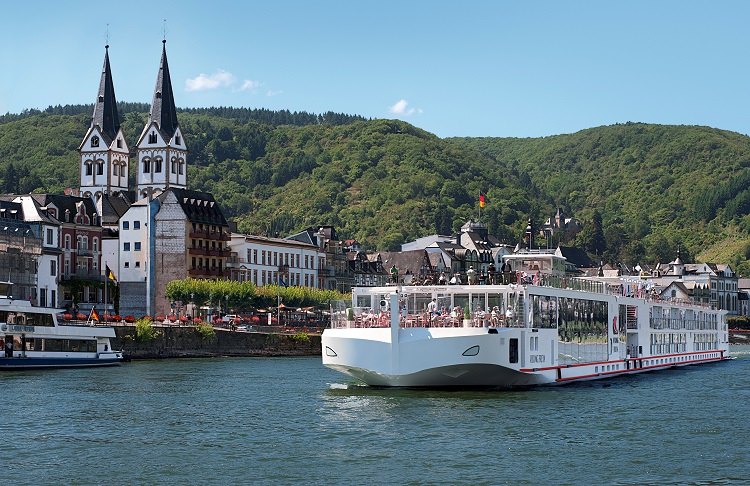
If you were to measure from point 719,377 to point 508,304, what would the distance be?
24699 millimetres

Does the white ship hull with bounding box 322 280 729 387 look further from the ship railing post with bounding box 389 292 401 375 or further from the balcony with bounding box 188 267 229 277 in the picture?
the balcony with bounding box 188 267 229 277

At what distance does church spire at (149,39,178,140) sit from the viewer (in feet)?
479

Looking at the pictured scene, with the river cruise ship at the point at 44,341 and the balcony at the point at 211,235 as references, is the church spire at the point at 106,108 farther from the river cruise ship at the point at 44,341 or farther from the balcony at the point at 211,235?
the river cruise ship at the point at 44,341

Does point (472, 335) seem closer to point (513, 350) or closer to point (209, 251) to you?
point (513, 350)

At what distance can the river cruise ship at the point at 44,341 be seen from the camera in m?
70.4

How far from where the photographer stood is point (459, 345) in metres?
48.8

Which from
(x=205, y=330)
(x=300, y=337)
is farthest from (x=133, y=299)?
(x=205, y=330)

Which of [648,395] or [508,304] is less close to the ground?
[508,304]

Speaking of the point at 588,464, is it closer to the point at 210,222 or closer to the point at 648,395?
the point at 648,395

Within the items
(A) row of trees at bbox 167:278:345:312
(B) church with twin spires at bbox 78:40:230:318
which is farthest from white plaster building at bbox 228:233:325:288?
(A) row of trees at bbox 167:278:345:312

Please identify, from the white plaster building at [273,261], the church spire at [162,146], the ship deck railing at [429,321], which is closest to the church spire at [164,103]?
the church spire at [162,146]

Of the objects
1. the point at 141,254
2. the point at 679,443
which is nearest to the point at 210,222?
the point at 141,254

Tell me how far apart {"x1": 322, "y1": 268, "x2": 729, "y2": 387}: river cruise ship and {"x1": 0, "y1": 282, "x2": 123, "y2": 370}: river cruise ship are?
25830 millimetres

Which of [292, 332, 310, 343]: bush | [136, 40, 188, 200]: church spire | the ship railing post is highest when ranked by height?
[136, 40, 188, 200]: church spire
